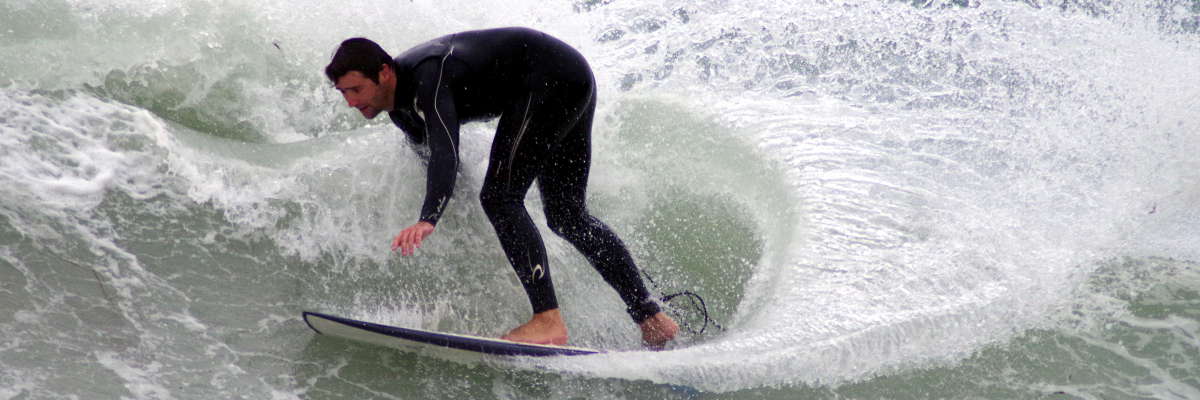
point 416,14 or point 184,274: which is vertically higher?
point 416,14

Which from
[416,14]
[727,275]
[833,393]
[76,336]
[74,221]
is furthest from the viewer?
[416,14]

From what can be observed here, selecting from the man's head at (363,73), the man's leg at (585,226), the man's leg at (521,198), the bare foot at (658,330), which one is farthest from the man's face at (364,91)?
the bare foot at (658,330)

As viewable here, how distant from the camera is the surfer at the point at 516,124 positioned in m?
3.04

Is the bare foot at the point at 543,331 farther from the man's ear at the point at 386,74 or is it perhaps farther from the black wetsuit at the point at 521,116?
the man's ear at the point at 386,74

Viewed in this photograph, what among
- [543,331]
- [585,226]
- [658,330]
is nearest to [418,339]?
[543,331]

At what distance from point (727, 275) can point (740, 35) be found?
2233 mm

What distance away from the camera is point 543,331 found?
137 inches

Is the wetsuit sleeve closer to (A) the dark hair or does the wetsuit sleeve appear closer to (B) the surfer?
(B) the surfer

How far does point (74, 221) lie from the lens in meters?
→ 3.67

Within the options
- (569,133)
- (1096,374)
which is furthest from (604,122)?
(1096,374)

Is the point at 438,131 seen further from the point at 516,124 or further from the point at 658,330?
the point at 658,330

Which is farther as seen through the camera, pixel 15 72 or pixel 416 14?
pixel 416 14

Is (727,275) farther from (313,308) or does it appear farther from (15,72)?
(15,72)

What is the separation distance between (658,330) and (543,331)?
1.71ft
